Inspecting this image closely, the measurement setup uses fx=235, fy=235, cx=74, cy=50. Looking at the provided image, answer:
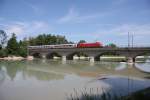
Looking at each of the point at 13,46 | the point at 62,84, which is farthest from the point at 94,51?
the point at 62,84

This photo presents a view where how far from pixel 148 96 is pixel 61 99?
572cm

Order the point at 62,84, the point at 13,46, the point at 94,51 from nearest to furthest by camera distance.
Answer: the point at 62,84, the point at 94,51, the point at 13,46

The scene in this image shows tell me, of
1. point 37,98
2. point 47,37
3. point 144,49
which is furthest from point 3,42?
point 37,98

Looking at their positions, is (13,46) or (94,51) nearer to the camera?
(94,51)

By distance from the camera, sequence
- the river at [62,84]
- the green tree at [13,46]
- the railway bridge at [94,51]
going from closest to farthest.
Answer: the river at [62,84] < the railway bridge at [94,51] < the green tree at [13,46]

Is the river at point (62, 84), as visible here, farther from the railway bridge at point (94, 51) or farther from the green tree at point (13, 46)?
the green tree at point (13, 46)

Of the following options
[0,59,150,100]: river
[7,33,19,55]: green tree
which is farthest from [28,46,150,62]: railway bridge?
[0,59,150,100]: river

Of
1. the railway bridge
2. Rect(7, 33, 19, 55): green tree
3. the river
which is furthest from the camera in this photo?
Rect(7, 33, 19, 55): green tree

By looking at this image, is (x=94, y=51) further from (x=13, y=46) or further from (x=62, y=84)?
(x=62, y=84)

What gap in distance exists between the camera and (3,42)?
292ft

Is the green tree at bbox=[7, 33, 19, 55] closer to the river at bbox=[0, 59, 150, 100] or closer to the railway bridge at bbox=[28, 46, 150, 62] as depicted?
the railway bridge at bbox=[28, 46, 150, 62]

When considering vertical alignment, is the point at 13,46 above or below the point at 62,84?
above

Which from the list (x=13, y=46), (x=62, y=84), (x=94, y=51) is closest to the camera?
(x=62, y=84)

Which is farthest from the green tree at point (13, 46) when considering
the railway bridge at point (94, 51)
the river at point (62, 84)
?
the river at point (62, 84)
